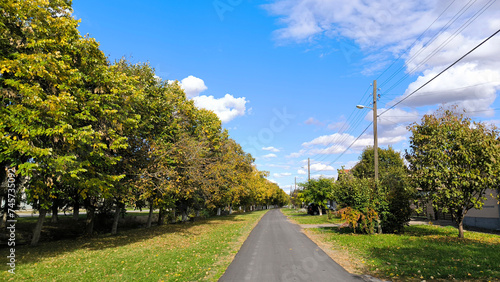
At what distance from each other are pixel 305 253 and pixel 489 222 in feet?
54.9

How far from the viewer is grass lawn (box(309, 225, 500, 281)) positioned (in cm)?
802

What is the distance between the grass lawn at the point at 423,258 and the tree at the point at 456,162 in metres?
2.21

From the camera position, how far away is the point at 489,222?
1964 cm

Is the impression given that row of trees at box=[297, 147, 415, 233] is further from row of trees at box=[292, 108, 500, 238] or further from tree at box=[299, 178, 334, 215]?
tree at box=[299, 178, 334, 215]

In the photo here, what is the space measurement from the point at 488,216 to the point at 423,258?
1477 centimetres

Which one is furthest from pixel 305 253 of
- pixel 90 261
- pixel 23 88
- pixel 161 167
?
pixel 23 88

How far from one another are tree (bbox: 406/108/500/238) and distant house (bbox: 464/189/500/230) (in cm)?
614

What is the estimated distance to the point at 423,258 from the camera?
10031 mm

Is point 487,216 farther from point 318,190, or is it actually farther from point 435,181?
point 318,190

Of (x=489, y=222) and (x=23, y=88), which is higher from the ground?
(x=23, y=88)

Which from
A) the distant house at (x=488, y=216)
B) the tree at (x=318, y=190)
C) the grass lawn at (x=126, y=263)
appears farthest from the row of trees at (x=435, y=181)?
the tree at (x=318, y=190)

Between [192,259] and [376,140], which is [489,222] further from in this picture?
[192,259]

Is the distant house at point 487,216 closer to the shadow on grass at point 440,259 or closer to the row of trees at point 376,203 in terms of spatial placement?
the row of trees at point 376,203

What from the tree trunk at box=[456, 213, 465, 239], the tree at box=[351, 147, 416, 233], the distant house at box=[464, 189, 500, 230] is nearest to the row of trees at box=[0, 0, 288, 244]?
the tree at box=[351, 147, 416, 233]
